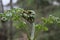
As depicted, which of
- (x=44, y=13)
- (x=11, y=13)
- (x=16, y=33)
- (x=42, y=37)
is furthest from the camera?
(x=44, y=13)

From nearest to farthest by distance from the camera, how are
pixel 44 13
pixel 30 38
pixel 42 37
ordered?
pixel 30 38
pixel 42 37
pixel 44 13

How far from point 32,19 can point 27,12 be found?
74 mm

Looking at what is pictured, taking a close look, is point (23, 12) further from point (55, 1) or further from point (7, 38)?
point (55, 1)

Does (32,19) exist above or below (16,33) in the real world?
above

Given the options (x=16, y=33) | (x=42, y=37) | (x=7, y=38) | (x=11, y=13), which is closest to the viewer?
(x=11, y=13)

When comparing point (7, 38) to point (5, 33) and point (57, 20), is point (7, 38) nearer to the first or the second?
point (5, 33)

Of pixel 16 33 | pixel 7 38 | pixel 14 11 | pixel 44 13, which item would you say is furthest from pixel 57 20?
pixel 44 13

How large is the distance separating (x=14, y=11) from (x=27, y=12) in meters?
0.11

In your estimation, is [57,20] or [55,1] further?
[55,1]

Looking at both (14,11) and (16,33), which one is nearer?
(14,11)

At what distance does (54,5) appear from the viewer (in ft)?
26.9

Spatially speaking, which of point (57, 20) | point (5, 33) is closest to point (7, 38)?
point (5, 33)

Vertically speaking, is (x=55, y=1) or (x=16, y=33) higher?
(x=55, y=1)

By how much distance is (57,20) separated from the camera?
2.00 m
